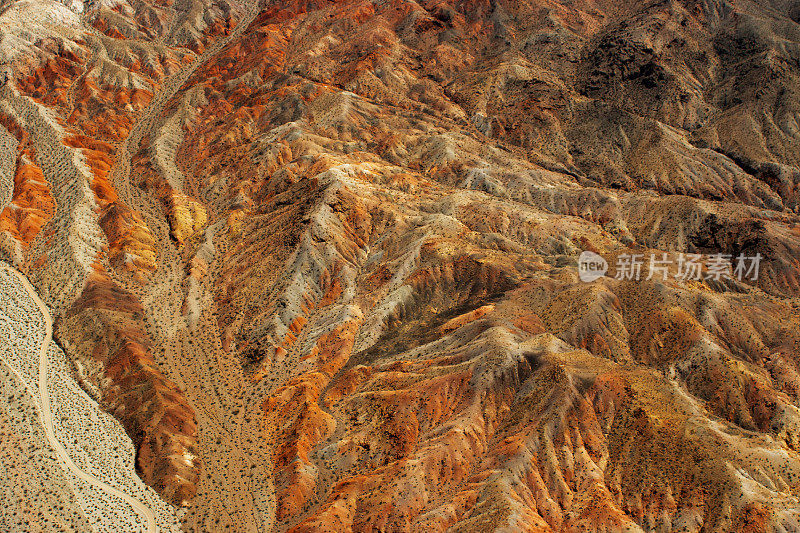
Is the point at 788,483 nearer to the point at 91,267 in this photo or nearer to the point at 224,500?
the point at 224,500

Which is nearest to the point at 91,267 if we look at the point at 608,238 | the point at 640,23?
the point at 608,238

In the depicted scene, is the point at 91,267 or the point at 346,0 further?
the point at 346,0

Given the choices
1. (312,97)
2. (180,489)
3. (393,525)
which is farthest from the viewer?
(312,97)

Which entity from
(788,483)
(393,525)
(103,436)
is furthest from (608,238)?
(103,436)

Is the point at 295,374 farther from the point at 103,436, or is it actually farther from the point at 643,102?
the point at 643,102

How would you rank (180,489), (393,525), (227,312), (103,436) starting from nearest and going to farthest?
(393,525) → (180,489) → (103,436) → (227,312)

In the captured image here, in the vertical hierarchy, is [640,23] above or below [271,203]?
above

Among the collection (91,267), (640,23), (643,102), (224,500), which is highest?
(640,23)
